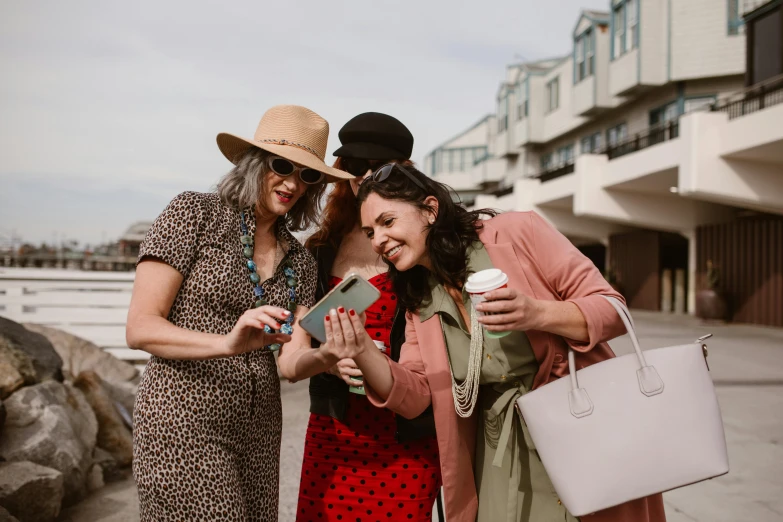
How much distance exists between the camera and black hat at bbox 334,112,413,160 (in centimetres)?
284

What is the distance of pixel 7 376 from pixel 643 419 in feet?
15.6

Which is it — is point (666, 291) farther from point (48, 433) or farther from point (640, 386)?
point (640, 386)

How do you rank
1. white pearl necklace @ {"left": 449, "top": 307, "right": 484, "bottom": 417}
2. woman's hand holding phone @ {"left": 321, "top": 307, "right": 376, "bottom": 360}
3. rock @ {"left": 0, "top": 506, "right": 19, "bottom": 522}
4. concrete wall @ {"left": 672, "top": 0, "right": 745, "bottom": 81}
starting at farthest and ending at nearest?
concrete wall @ {"left": 672, "top": 0, "right": 745, "bottom": 81} → rock @ {"left": 0, "top": 506, "right": 19, "bottom": 522} → white pearl necklace @ {"left": 449, "top": 307, "right": 484, "bottom": 417} → woman's hand holding phone @ {"left": 321, "top": 307, "right": 376, "bottom": 360}

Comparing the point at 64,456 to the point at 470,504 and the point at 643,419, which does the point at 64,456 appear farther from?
the point at 643,419

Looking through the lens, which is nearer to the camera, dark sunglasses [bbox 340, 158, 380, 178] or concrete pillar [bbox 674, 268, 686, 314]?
dark sunglasses [bbox 340, 158, 380, 178]

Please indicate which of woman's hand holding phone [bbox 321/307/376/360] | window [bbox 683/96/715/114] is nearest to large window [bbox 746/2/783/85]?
window [bbox 683/96/715/114]

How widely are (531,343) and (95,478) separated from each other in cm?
427

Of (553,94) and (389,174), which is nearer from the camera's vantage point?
(389,174)

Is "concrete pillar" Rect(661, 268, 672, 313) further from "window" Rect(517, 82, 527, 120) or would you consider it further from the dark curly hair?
the dark curly hair

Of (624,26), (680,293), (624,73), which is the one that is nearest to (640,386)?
(680,293)

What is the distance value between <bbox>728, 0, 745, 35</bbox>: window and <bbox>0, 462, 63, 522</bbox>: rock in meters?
20.8

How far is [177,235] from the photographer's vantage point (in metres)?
2.11

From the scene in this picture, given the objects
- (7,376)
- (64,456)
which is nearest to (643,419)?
(64,456)

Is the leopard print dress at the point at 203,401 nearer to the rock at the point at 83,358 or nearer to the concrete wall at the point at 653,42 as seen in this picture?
the rock at the point at 83,358
